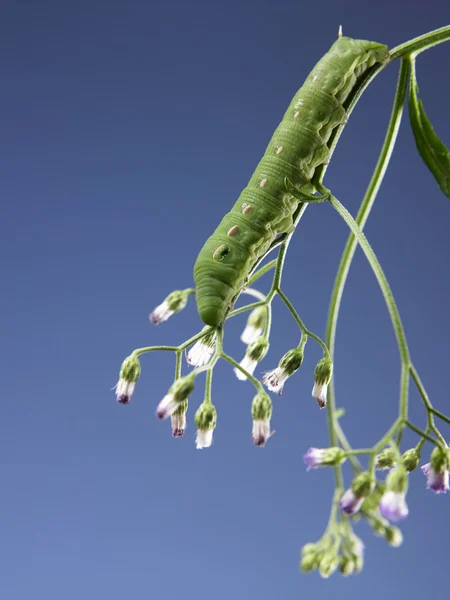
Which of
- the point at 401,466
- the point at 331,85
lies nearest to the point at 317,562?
the point at 401,466

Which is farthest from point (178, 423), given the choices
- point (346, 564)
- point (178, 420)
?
point (346, 564)

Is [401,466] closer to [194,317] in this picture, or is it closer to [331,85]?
[331,85]

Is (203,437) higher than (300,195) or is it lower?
lower

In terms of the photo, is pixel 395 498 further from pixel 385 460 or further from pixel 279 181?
pixel 279 181

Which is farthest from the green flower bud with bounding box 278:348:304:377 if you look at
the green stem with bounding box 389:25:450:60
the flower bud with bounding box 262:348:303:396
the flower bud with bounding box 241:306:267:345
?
the green stem with bounding box 389:25:450:60

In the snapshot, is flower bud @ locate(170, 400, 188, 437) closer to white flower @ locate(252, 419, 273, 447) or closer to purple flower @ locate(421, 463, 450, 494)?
white flower @ locate(252, 419, 273, 447)

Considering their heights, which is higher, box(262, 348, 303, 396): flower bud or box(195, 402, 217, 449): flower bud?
box(262, 348, 303, 396): flower bud
